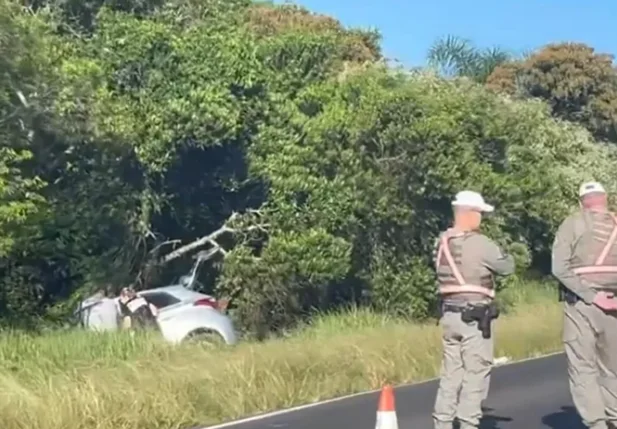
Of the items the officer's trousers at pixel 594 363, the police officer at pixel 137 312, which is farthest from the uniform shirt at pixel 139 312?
the officer's trousers at pixel 594 363

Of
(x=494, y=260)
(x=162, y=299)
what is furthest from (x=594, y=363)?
(x=162, y=299)

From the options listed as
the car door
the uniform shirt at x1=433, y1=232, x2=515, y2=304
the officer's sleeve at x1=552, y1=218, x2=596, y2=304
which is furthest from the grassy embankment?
the officer's sleeve at x1=552, y1=218, x2=596, y2=304

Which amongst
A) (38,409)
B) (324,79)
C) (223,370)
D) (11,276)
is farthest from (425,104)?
(38,409)

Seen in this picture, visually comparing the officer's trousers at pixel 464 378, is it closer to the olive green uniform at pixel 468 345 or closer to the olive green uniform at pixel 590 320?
the olive green uniform at pixel 468 345

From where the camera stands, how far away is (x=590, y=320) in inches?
417

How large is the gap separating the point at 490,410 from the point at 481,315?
131 inches

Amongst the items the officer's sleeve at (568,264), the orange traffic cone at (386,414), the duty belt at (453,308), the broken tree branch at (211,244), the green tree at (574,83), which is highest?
the green tree at (574,83)

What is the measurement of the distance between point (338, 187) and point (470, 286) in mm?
14948

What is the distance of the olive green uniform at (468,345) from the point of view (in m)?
10.6

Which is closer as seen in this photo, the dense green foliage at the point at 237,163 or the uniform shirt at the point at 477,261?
the uniform shirt at the point at 477,261

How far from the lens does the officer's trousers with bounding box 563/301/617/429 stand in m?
10.6

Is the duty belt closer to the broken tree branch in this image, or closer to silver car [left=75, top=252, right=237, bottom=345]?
silver car [left=75, top=252, right=237, bottom=345]

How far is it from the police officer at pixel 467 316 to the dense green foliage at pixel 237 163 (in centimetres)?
1219

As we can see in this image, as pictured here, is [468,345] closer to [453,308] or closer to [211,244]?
[453,308]
